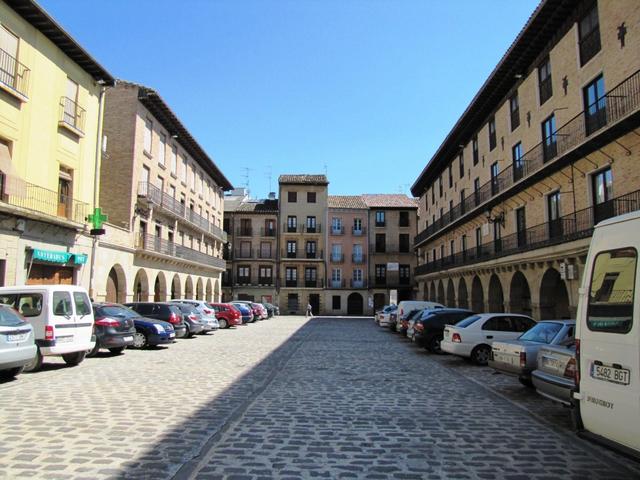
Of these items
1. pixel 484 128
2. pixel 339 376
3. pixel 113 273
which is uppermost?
pixel 484 128

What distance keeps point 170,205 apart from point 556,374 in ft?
99.9

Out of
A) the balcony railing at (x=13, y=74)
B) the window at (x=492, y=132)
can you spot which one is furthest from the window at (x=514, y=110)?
the balcony railing at (x=13, y=74)

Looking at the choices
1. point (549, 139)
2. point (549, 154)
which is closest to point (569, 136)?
point (549, 154)

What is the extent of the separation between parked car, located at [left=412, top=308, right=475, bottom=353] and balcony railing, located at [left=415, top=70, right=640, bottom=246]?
25.3ft

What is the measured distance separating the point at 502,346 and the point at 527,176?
15.2 meters

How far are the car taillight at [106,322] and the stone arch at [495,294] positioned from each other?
21739 mm

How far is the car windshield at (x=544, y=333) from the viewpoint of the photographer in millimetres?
9367

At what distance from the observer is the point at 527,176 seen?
75.0 ft

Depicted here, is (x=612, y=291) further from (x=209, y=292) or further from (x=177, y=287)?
(x=209, y=292)

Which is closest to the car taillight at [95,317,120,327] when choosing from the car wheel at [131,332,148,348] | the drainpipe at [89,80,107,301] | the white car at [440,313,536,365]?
the car wheel at [131,332,148,348]

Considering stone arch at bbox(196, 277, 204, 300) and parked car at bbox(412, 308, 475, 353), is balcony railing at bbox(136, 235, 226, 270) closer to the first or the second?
stone arch at bbox(196, 277, 204, 300)

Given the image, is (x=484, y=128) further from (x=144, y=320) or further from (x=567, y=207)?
(x=144, y=320)

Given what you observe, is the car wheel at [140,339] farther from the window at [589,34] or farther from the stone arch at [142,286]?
the window at [589,34]

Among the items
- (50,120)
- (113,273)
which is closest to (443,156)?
(113,273)
